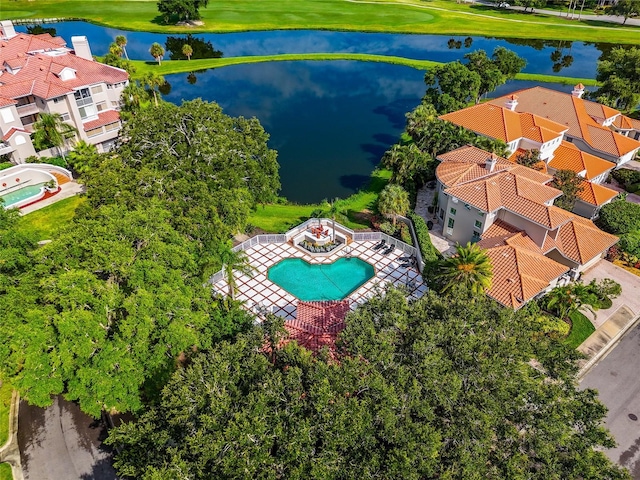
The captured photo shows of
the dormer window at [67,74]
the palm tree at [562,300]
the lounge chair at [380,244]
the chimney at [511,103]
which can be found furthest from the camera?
the chimney at [511,103]

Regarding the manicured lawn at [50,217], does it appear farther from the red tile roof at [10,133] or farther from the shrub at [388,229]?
the shrub at [388,229]

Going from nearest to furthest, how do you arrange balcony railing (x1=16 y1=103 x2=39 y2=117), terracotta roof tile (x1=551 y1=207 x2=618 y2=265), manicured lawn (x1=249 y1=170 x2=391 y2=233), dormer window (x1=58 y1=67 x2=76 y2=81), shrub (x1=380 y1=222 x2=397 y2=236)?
terracotta roof tile (x1=551 y1=207 x2=618 y2=265)
shrub (x1=380 y1=222 x2=397 y2=236)
manicured lawn (x1=249 y1=170 x2=391 y2=233)
balcony railing (x1=16 y1=103 x2=39 y2=117)
dormer window (x1=58 y1=67 x2=76 y2=81)

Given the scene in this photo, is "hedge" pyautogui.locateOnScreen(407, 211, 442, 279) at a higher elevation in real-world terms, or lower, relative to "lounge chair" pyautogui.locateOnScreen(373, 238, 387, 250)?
higher

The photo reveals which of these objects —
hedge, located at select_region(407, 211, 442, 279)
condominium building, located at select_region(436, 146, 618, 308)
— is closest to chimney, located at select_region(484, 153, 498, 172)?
condominium building, located at select_region(436, 146, 618, 308)

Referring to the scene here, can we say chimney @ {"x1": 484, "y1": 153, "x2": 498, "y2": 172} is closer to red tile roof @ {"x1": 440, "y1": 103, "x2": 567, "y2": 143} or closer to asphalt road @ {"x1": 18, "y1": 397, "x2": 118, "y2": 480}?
red tile roof @ {"x1": 440, "y1": 103, "x2": 567, "y2": 143}

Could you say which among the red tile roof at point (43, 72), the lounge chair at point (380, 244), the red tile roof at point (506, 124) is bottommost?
the lounge chair at point (380, 244)

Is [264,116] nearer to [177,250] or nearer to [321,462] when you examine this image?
[177,250]

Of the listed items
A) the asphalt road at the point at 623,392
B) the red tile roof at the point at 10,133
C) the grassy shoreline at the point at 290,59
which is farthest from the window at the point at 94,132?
the asphalt road at the point at 623,392

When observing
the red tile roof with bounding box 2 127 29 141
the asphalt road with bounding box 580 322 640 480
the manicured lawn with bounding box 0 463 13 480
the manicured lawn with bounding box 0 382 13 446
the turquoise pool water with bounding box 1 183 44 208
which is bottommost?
the asphalt road with bounding box 580 322 640 480

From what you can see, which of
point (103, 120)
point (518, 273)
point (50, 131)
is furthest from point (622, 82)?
point (50, 131)
